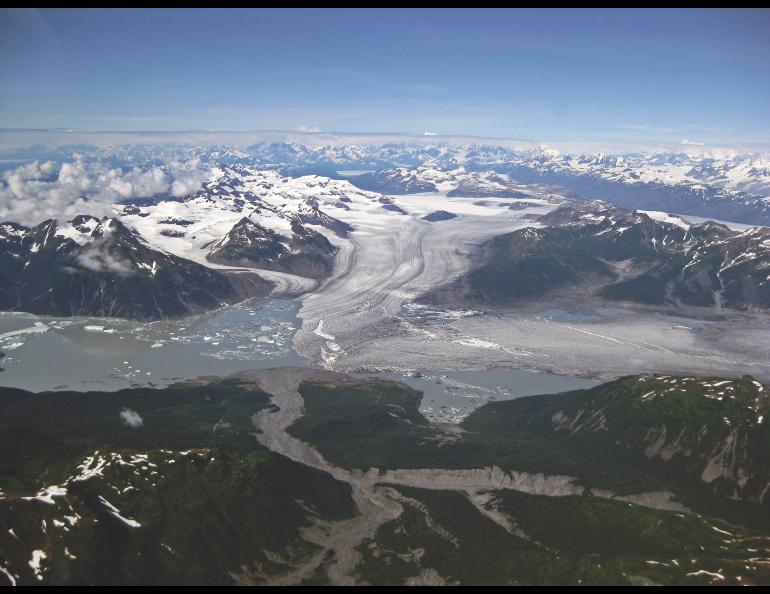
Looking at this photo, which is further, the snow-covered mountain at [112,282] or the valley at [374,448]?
the snow-covered mountain at [112,282]

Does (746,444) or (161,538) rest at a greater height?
(746,444)

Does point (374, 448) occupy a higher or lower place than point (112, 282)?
lower

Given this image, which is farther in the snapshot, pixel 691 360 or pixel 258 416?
pixel 691 360

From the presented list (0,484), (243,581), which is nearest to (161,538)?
(243,581)

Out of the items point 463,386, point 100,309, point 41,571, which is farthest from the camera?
point 100,309

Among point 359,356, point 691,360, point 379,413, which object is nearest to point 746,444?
point 379,413

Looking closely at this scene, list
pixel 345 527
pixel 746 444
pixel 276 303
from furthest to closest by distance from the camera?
pixel 276 303
pixel 746 444
pixel 345 527

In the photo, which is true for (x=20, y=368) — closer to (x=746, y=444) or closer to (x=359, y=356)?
(x=359, y=356)

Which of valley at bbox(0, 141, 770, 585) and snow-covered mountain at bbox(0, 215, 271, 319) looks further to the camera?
snow-covered mountain at bbox(0, 215, 271, 319)

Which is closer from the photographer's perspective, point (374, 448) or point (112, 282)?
point (374, 448)
